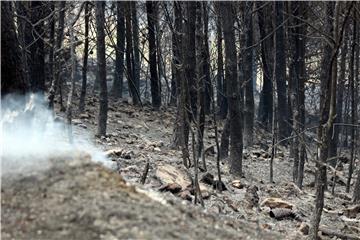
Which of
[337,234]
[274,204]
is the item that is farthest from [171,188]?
[337,234]

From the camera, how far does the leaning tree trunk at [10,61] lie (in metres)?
5.07

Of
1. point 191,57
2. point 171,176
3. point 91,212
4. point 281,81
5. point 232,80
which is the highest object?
point 191,57

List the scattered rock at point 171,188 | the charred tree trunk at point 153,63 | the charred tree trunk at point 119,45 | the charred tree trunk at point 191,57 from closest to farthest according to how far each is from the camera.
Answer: the scattered rock at point 171,188 < the charred tree trunk at point 191,57 < the charred tree trunk at point 153,63 < the charred tree trunk at point 119,45

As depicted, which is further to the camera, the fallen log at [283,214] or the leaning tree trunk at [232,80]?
the leaning tree trunk at [232,80]

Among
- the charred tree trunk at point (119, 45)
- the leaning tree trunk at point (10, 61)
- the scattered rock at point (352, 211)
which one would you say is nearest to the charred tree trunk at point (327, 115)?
the leaning tree trunk at point (10, 61)

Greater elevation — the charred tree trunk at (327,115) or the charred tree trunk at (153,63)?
the charred tree trunk at (153,63)

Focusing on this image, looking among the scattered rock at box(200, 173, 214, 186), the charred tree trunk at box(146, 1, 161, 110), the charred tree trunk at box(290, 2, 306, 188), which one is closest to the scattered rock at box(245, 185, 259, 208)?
the scattered rock at box(200, 173, 214, 186)

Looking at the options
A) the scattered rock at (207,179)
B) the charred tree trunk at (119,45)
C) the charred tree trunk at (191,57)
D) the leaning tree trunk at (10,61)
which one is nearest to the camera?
the leaning tree trunk at (10,61)

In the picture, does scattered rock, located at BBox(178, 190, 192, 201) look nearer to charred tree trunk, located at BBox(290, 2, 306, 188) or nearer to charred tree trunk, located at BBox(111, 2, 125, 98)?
charred tree trunk, located at BBox(290, 2, 306, 188)

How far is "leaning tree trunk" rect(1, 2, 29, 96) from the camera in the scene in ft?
16.6

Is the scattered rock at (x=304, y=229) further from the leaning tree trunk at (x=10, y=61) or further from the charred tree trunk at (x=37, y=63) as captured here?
the charred tree trunk at (x=37, y=63)

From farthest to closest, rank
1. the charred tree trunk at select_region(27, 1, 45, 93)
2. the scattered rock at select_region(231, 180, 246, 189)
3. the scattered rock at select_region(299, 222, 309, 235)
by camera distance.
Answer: the charred tree trunk at select_region(27, 1, 45, 93) < the scattered rock at select_region(231, 180, 246, 189) < the scattered rock at select_region(299, 222, 309, 235)

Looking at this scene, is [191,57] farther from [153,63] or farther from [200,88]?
[153,63]

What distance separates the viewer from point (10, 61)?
5102 mm
